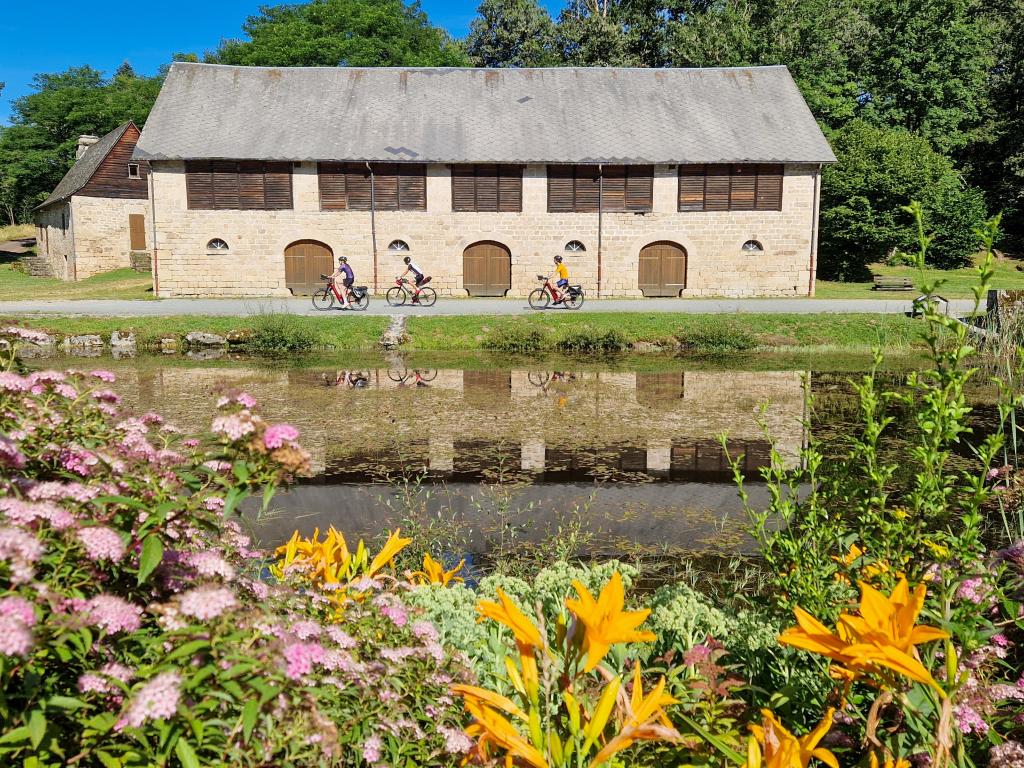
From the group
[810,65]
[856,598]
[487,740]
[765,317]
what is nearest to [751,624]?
[856,598]

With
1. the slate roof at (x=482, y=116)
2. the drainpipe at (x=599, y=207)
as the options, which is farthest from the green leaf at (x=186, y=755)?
the drainpipe at (x=599, y=207)

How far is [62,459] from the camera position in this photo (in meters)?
2.15

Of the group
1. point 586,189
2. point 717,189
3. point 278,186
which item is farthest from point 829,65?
point 278,186

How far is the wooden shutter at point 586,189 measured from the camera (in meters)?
27.9

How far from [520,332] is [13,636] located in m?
17.9

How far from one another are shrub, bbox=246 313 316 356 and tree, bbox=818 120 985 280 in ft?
74.7

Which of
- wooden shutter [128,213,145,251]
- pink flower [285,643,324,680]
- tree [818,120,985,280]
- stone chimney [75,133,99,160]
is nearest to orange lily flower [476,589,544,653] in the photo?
pink flower [285,643,324,680]

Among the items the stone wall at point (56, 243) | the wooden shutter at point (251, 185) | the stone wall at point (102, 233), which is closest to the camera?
the wooden shutter at point (251, 185)

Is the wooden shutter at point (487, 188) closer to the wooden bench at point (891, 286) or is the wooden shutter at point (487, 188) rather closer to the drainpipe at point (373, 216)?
the drainpipe at point (373, 216)

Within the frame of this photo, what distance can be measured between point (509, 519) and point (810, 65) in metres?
36.6

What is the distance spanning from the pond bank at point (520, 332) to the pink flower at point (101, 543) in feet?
56.4

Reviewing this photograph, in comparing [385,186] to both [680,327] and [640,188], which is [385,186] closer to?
[640,188]

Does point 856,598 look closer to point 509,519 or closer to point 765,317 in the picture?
point 509,519

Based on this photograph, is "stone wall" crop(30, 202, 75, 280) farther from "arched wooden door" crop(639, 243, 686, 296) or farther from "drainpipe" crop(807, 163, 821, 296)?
"drainpipe" crop(807, 163, 821, 296)
